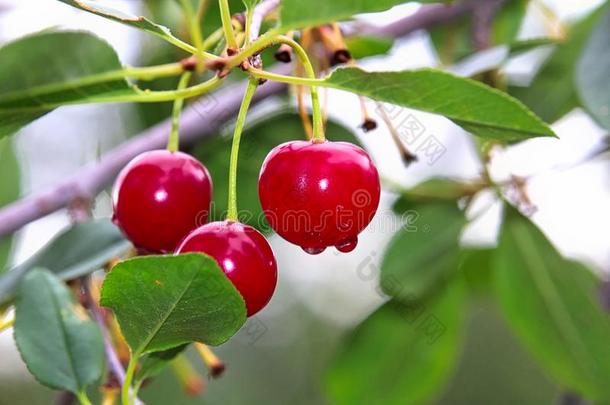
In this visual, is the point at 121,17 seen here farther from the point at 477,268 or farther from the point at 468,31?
the point at 477,268

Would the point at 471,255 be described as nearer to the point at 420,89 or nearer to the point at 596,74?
the point at 596,74

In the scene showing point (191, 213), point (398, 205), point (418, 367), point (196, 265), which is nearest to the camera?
point (196, 265)

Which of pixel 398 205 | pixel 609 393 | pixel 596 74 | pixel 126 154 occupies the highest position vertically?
pixel 596 74

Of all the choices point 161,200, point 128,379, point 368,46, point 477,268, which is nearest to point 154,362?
point 128,379

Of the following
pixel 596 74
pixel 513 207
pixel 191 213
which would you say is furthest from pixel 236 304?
pixel 513 207

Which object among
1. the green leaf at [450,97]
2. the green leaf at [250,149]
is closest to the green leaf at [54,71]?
the green leaf at [450,97]

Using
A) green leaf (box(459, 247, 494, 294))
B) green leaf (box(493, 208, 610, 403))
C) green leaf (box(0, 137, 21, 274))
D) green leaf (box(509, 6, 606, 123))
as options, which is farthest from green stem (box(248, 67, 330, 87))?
green leaf (box(459, 247, 494, 294))
